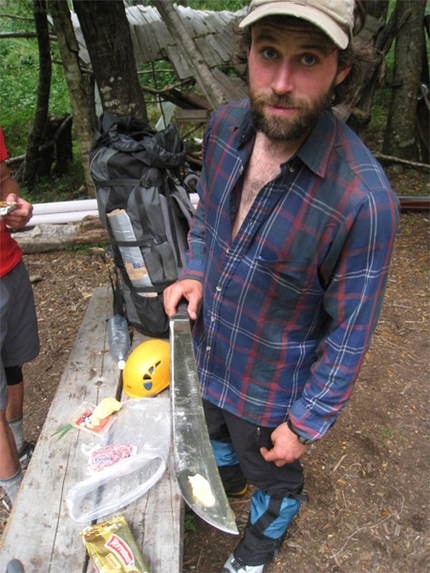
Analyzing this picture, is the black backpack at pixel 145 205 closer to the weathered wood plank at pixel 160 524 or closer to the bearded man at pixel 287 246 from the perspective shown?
the bearded man at pixel 287 246

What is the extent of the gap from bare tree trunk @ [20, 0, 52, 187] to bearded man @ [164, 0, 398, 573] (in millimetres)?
4983

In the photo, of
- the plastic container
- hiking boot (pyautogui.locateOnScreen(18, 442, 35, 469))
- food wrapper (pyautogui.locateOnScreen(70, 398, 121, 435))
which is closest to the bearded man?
food wrapper (pyautogui.locateOnScreen(70, 398, 121, 435))

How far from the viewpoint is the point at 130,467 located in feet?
7.07

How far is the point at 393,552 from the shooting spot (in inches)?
96.6

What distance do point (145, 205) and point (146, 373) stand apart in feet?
3.40

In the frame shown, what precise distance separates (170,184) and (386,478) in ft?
7.42

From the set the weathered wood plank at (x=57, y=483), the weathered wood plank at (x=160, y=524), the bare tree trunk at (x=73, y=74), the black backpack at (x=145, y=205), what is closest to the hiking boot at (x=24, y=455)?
the weathered wood plank at (x=57, y=483)

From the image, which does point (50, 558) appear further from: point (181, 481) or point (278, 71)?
point (278, 71)

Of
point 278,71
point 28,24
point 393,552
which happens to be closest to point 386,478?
point 393,552

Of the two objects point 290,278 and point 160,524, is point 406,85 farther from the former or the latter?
point 160,524

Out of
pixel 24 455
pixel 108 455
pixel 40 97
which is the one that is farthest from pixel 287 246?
pixel 40 97

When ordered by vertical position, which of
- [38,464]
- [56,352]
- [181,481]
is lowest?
[56,352]

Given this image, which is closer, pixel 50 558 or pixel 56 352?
pixel 50 558

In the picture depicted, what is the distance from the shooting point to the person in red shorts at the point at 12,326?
234 centimetres
